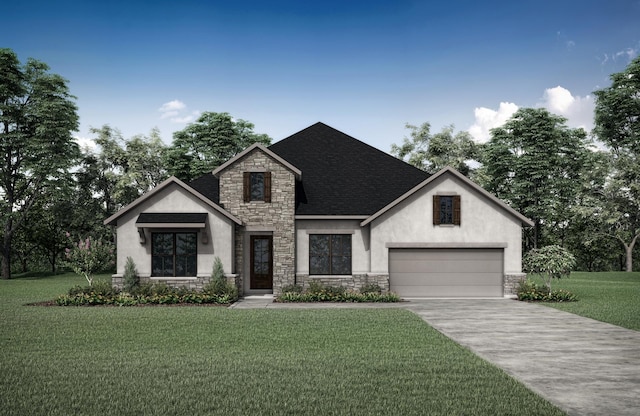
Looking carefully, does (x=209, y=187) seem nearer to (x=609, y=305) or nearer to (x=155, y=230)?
(x=155, y=230)

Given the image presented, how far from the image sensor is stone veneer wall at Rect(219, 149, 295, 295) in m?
→ 23.0

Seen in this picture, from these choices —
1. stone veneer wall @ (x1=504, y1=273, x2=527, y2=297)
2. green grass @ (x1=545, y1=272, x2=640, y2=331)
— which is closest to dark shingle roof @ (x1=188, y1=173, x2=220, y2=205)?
stone veneer wall @ (x1=504, y1=273, x2=527, y2=297)

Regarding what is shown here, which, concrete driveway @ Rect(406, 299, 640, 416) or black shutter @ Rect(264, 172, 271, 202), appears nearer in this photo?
concrete driveway @ Rect(406, 299, 640, 416)

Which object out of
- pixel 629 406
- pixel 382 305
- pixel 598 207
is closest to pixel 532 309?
pixel 382 305

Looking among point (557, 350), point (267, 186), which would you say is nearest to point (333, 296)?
point (267, 186)

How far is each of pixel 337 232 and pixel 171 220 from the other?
687cm

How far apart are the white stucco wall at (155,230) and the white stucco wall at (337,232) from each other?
9.82ft

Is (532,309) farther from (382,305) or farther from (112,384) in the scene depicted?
(112,384)

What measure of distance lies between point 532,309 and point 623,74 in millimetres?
32412

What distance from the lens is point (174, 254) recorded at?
22125 millimetres

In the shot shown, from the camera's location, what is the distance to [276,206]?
75.7ft

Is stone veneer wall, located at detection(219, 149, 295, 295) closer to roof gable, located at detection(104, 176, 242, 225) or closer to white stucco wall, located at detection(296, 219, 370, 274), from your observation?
white stucco wall, located at detection(296, 219, 370, 274)

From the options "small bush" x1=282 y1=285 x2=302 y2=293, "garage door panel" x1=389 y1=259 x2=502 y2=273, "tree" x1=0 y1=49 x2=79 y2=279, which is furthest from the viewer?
"tree" x1=0 y1=49 x2=79 y2=279

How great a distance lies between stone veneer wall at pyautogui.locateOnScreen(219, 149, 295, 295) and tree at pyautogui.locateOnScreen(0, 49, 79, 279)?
21.3 metres
